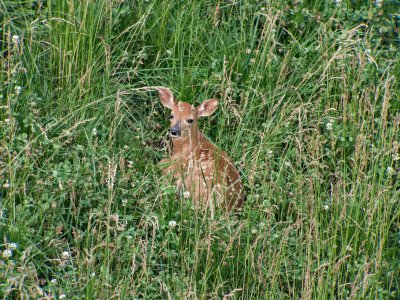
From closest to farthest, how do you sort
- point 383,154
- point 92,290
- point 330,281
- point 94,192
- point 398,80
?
point 92,290 < point 330,281 < point 94,192 < point 383,154 < point 398,80

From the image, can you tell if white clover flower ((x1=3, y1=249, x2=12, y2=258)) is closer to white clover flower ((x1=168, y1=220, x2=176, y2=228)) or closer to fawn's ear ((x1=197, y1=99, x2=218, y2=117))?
white clover flower ((x1=168, y1=220, x2=176, y2=228))

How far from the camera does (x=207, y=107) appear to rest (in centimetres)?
675

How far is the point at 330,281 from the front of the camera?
16.6ft

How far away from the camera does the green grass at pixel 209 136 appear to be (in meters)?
5.06

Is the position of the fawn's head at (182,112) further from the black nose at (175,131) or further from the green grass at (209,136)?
the green grass at (209,136)

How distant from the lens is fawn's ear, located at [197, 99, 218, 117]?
669 centimetres

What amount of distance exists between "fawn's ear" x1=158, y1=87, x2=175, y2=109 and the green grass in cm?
→ 18

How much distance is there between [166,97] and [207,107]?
305 millimetres

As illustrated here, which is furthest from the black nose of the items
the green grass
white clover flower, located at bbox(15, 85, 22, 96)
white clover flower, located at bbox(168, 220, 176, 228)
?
white clover flower, located at bbox(168, 220, 176, 228)

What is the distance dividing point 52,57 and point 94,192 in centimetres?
142

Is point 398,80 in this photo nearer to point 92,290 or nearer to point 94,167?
point 94,167

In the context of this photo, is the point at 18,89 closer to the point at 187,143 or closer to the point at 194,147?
the point at 194,147

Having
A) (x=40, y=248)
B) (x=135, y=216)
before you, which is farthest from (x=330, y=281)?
(x=40, y=248)

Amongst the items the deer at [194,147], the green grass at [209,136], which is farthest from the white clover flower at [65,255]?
the deer at [194,147]
